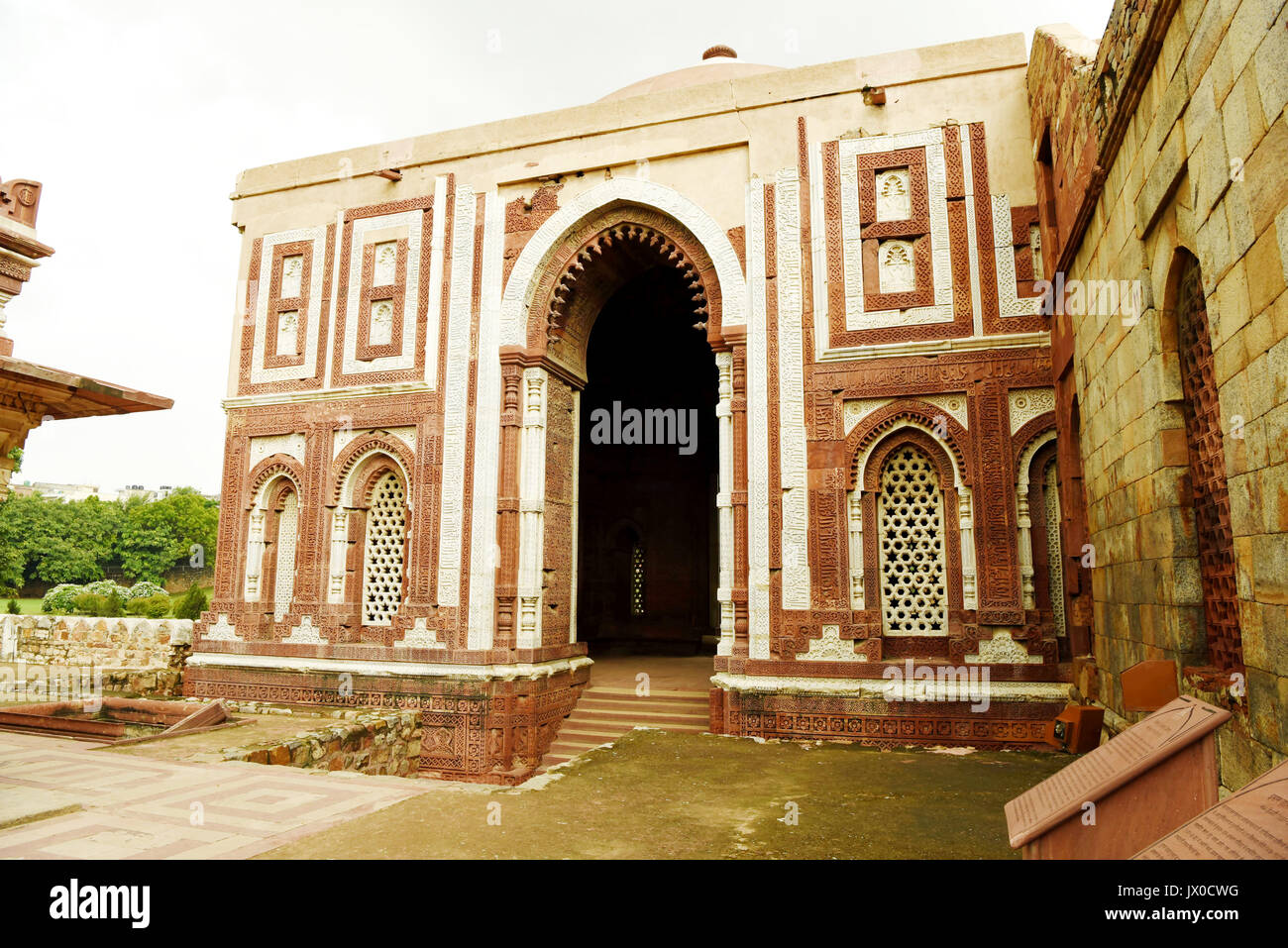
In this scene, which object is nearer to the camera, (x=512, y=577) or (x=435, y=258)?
(x=512, y=577)

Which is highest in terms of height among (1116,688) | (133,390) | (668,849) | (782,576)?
(133,390)

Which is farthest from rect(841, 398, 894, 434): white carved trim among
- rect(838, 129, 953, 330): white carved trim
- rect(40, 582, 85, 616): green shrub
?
rect(40, 582, 85, 616): green shrub

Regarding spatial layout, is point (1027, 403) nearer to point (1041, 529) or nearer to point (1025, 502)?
point (1025, 502)

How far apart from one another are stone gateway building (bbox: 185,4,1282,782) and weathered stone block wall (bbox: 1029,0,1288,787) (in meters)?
1.25

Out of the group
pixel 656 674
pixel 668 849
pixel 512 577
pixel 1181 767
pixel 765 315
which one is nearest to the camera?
pixel 1181 767

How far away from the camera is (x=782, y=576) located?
27.1ft

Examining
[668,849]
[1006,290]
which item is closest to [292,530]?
[668,849]

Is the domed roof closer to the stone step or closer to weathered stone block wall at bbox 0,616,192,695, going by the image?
the stone step

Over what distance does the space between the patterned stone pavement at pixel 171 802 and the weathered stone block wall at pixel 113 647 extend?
460 cm

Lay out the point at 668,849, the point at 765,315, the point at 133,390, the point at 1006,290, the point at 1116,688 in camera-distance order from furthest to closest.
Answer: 1. the point at 765,315
2. the point at 1006,290
3. the point at 1116,688
4. the point at 133,390
5. the point at 668,849

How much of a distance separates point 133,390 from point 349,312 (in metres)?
5.98

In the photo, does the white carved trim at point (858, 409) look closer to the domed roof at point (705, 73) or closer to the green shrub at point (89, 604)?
the domed roof at point (705, 73)

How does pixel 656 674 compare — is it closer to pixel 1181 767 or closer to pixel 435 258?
pixel 435 258

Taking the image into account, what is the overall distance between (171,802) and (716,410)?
269 inches
